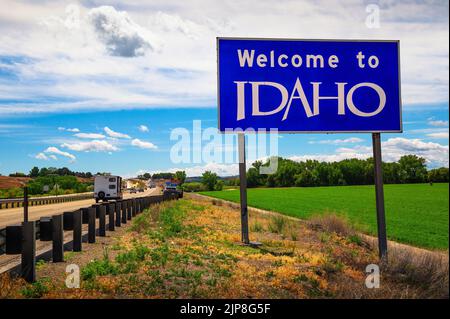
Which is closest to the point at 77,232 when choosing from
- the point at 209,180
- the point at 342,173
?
the point at 342,173

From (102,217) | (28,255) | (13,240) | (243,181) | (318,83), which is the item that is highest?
(318,83)

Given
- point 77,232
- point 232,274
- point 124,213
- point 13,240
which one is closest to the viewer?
point 13,240

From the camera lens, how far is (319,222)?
1909 cm

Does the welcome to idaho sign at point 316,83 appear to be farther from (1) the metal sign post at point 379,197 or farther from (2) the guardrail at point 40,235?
(2) the guardrail at point 40,235

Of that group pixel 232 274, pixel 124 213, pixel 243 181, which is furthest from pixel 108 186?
pixel 232 274

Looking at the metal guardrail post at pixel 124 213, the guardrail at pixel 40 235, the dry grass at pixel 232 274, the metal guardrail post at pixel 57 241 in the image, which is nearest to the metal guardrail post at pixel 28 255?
the guardrail at pixel 40 235

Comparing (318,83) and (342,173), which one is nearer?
(318,83)

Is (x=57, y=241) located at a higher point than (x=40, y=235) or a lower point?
lower

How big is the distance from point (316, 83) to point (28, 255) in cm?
652

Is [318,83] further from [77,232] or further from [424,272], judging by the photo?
[77,232]

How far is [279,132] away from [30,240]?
562cm

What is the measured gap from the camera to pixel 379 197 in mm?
9883

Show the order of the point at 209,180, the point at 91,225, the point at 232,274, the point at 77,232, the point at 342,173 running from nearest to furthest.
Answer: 1. the point at 232,274
2. the point at 77,232
3. the point at 91,225
4. the point at 342,173
5. the point at 209,180
